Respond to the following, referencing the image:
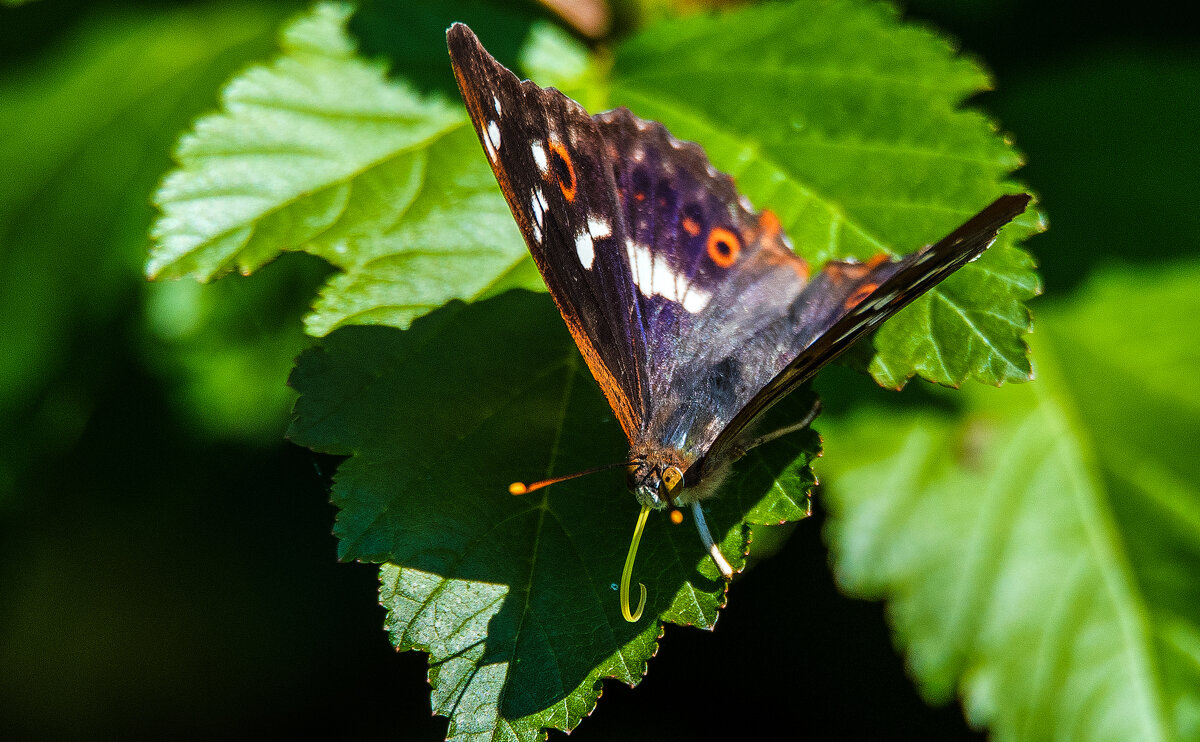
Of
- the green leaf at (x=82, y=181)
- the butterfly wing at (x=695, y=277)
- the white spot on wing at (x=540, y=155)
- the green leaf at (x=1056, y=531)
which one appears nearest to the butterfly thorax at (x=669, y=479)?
the butterfly wing at (x=695, y=277)

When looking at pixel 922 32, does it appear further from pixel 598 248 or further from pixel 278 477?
pixel 278 477

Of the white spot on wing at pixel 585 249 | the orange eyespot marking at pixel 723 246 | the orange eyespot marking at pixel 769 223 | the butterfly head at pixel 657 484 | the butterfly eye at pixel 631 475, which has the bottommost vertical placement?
the butterfly eye at pixel 631 475

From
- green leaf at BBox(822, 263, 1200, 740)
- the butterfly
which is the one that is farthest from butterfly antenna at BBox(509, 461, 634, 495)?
green leaf at BBox(822, 263, 1200, 740)

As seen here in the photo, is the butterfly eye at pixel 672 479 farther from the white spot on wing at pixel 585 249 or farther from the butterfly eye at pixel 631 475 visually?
the white spot on wing at pixel 585 249

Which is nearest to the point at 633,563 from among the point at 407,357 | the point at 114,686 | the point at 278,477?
the point at 407,357

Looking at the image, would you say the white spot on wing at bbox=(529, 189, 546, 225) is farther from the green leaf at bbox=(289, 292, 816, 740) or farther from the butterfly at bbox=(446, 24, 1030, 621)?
the green leaf at bbox=(289, 292, 816, 740)

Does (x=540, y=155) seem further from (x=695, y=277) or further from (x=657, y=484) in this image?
(x=657, y=484)
